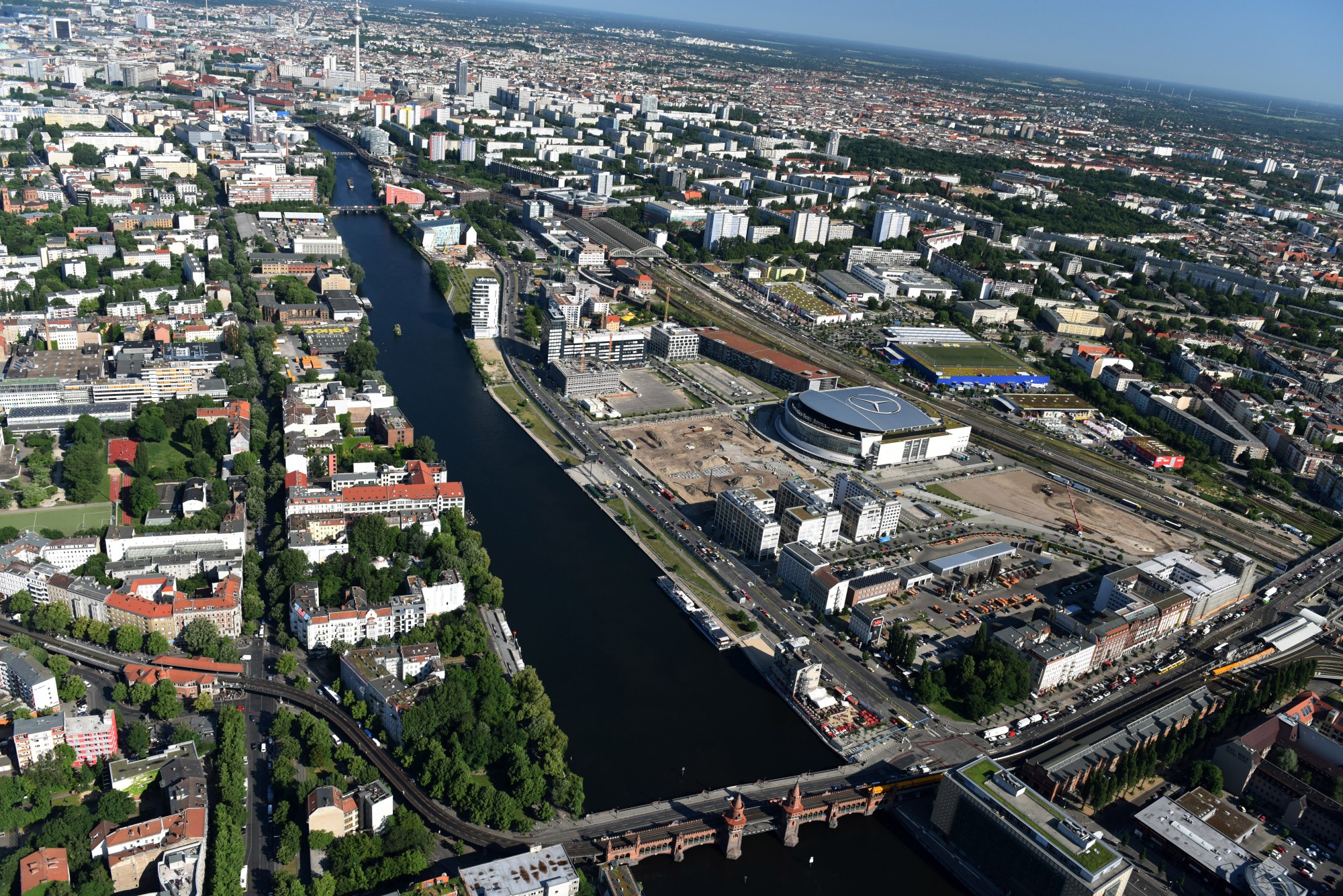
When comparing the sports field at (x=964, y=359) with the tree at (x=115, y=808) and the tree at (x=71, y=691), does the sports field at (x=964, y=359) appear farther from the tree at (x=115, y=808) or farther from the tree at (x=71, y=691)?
the tree at (x=115, y=808)

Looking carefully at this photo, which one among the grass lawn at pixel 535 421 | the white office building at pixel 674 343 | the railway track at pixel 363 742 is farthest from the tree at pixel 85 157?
the railway track at pixel 363 742

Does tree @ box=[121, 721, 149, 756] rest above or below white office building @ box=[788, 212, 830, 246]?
below

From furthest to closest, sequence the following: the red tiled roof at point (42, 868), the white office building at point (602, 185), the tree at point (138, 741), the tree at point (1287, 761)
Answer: the white office building at point (602, 185) < the tree at point (1287, 761) < the tree at point (138, 741) < the red tiled roof at point (42, 868)

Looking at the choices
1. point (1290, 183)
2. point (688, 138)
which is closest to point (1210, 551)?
point (688, 138)

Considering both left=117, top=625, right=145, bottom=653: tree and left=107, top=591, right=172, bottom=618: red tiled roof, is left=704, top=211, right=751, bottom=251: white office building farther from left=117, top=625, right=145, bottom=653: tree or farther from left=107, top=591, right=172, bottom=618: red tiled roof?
left=117, top=625, right=145, bottom=653: tree

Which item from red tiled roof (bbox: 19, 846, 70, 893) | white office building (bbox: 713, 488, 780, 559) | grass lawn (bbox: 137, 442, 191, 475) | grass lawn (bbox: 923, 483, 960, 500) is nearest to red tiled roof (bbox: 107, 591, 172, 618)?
red tiled roof (bbox: 19, 846, 70, 893)

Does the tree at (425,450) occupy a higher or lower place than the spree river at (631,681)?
higher

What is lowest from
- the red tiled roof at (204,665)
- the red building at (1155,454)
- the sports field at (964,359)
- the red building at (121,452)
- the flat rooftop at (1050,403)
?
the red tiled roof at (204,665)
